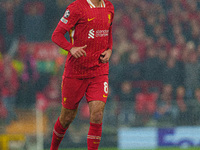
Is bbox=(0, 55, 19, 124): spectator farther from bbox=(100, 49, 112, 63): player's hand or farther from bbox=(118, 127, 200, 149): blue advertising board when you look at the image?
bbox=(100, 49, 112, 63): player's hand

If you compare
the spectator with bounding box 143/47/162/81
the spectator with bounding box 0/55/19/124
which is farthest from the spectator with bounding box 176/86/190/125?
the spectator with bounding box 0/55/19/124

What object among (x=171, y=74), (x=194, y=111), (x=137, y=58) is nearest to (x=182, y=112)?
(x=194, y=111)

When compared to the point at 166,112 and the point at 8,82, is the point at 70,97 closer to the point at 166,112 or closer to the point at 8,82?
the point at 166,112

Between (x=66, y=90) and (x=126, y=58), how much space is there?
600cm

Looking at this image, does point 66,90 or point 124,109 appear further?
point 124,109

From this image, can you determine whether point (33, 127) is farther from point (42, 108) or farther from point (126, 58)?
point (126, 58)

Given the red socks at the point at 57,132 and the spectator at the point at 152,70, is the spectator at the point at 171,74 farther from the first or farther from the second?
the red socks at the point at 57,132

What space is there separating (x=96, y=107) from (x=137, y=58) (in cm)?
644

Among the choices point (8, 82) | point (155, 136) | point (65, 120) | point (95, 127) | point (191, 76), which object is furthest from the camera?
point (8, 82)

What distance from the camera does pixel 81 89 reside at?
533 centimetres

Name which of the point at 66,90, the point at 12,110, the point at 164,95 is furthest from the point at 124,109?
the point at 66,90

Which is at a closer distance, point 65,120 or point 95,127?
point 95,127

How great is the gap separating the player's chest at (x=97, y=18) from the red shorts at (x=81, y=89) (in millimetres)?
604

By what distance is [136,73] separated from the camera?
10867 mm
